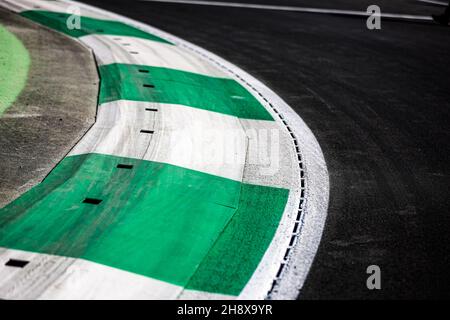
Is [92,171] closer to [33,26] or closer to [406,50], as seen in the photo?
[33,26]

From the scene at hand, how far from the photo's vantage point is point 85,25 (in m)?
11.5

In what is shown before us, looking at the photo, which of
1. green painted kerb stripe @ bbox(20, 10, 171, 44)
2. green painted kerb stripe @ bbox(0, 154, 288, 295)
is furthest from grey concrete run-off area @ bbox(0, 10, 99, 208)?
green painted kerb stripe @ bbox(20, 10, 171, 44)

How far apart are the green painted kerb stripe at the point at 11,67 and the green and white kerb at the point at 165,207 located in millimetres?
1050

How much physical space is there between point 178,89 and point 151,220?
12.5 ft

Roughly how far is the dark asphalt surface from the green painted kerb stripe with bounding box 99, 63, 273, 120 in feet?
2.26

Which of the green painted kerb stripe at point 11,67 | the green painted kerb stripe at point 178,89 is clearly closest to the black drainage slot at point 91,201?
the green painted kerb stripe at point 11,67

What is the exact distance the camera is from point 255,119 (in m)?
7.06

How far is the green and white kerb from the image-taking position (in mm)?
3564

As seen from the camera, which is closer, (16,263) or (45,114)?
(16,263)

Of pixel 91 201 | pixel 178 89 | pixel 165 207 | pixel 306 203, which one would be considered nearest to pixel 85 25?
pixel 178 89

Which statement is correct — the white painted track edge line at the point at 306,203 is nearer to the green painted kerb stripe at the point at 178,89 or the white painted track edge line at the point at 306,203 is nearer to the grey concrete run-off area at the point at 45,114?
the green painted kerb stripe at the point at 178,89

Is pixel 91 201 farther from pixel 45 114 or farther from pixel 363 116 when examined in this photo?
pixel 363 116

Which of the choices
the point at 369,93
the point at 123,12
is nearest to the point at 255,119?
the point at 369,93

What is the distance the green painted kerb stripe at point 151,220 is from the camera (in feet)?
12.4
